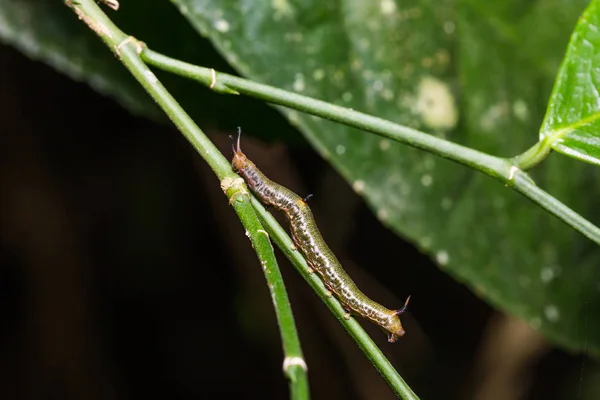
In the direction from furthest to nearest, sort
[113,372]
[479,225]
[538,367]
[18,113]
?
1. [538,367]
2. [113,372]
3. [18,113]
4. [479,225]

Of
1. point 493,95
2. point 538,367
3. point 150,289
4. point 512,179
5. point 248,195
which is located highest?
point 150,289

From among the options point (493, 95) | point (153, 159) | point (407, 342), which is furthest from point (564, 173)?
point (153, 159)

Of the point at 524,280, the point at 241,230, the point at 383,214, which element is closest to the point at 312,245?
the point at 383,214

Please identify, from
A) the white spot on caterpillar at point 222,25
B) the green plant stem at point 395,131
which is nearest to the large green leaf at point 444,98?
the white spot on caterpillar at point 222,25

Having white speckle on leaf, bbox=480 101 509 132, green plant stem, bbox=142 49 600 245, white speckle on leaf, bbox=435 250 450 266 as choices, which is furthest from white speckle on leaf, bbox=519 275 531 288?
green plant stem, bbox=142 49 600 245

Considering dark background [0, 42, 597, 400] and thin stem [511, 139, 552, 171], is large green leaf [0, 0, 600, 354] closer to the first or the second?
thin stem [511, 139, 552, 171]

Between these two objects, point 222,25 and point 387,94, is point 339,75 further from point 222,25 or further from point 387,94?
point 222,25

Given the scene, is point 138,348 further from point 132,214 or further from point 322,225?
point 322,225
